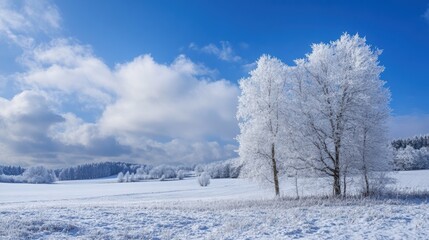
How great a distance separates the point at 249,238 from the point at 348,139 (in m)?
15.7

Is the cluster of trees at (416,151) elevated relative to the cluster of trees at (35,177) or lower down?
elevated

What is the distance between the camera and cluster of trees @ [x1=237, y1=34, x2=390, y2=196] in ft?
88.3

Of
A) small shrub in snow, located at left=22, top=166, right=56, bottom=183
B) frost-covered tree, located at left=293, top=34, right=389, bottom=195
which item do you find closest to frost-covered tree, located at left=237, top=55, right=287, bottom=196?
frost-covered tree, located at left=293, top=34, right=389, bottom=195

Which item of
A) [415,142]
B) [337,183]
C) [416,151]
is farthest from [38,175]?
[337,183]

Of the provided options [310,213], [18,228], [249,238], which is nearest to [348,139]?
[310,213]

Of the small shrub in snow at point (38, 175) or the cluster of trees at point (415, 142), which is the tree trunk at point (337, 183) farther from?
the small shrub in snow at point (38, 175)

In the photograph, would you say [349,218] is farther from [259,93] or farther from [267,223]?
[259,93]

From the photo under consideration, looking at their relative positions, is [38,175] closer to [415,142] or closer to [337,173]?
[415,142]

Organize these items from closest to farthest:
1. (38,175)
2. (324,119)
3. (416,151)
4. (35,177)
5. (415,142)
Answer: (324,119)
(416,151)
(415,142)
(35,177)
(38,175)

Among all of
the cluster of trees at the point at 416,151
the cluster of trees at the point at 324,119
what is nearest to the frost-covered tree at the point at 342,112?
the cluster of trees at the point at 324,119

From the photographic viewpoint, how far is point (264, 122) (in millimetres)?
29156

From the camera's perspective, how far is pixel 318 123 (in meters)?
27.2

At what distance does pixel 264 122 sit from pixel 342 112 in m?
5.90

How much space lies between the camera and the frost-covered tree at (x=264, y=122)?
29.1 m
